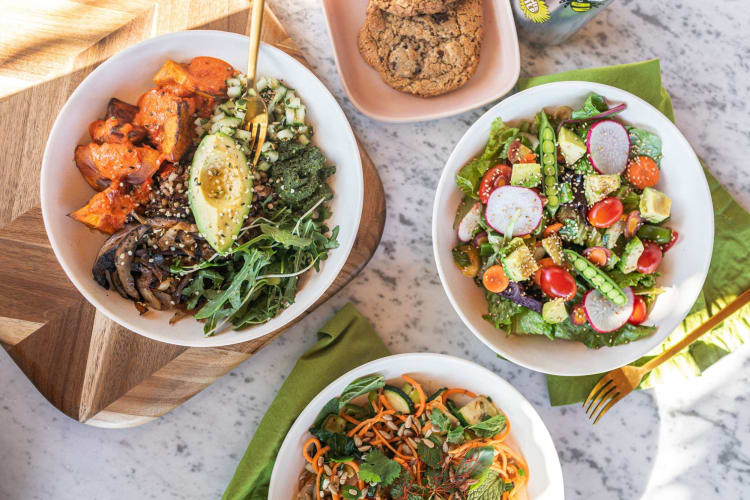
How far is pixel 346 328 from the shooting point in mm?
2174

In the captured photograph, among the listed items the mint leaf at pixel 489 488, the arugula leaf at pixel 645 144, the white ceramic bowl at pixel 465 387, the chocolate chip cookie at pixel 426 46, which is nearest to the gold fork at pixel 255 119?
the chocolate chip cookie at pixel 426 46

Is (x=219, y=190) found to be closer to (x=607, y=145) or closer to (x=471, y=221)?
(x=471, y=221)

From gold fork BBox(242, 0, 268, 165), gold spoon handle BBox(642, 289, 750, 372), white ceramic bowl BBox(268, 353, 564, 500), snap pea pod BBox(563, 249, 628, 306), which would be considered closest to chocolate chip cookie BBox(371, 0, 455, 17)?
gold fork BBox(242, 0, 268, 165)

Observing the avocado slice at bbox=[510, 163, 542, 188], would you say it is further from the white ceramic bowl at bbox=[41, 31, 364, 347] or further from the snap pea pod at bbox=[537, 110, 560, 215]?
the white ceramic bowl at bbox=[41, 31, 364, 347]

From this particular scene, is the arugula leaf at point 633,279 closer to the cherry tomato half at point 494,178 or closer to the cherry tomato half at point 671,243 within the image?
the cherry tomato half at point 671,243

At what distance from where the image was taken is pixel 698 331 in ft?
7.07

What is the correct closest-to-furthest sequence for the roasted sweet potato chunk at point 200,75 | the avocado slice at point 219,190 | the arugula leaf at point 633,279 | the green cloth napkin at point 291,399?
the avocado slice at point 219,190
the roasted sweet potato chunk at point 200,75
the arugula leaf at point 633,279
the green cloth napkin at point 291,399

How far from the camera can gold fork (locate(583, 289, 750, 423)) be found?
2154mm

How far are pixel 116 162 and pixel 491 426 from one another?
5.03ft

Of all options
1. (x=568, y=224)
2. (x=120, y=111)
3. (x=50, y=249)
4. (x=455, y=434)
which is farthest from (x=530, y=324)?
(x=50, y=249)

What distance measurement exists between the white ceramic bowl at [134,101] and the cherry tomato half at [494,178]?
1.40 feet

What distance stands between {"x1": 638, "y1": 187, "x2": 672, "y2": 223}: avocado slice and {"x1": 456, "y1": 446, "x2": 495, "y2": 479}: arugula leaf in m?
0.98

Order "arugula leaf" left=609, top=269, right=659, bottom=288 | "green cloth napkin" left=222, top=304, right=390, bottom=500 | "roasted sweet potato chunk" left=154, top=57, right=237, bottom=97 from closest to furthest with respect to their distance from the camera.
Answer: "roasted sweet potato chunk" left=154, top=57, right=237, bottom=97
"arugula leaf" left=609, top=269, right=659, bottom=288
"green cloth napkin" left=222, top=304, right=390, bottom=500

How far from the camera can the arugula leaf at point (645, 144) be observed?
2.00 m
